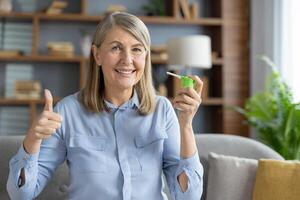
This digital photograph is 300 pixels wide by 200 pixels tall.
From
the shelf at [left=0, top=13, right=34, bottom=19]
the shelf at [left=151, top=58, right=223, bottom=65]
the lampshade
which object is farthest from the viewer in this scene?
the shelf at [left=151, top=58, right=223, bottom=65]

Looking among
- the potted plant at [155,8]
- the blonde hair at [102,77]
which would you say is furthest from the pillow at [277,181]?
the potted plant at [155,8]

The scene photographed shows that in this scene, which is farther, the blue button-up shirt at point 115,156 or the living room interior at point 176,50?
the living room interior at point 176,50

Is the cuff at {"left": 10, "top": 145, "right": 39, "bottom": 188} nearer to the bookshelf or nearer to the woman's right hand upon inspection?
the woman's right hand

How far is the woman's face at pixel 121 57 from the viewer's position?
158cm

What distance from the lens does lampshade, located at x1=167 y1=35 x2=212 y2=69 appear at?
402cm

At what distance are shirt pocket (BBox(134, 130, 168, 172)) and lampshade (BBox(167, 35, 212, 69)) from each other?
240 centimetres

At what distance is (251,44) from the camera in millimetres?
4543

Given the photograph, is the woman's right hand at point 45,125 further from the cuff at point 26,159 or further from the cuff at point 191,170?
the cuff at point 191,170

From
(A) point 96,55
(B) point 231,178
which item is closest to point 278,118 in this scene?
(B) point 231,178

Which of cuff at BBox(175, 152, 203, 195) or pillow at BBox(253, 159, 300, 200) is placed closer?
cuff at BBox(175, 152, 203, 195)

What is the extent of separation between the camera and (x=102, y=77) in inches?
67.2

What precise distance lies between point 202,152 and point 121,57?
806mm

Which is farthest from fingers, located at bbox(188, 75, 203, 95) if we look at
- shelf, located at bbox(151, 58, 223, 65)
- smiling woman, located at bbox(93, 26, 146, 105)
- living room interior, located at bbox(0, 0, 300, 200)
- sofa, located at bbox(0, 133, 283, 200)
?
shelf, located at bbox(151, 58, 223, 65)

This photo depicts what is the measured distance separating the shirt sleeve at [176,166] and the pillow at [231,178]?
0.44m
